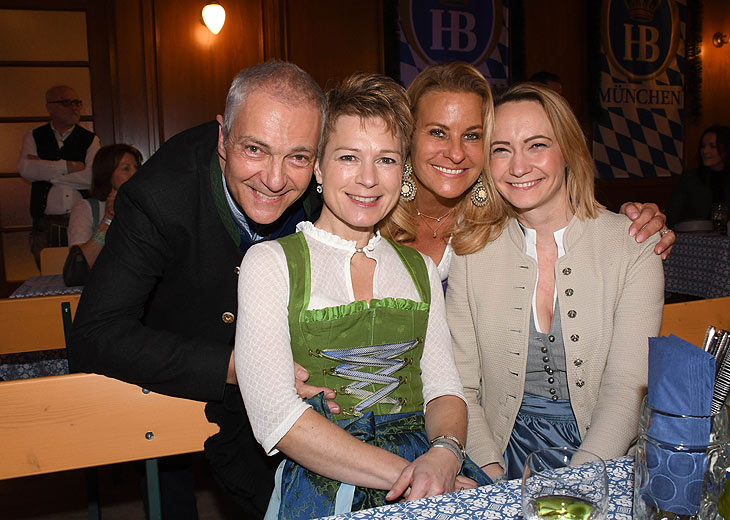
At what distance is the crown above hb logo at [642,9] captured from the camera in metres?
7.92

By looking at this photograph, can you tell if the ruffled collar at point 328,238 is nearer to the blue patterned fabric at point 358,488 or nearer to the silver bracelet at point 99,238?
the blue patterned fabric at point 358,488

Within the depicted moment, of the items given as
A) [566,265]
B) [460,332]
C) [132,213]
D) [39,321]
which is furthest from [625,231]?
[39,321]

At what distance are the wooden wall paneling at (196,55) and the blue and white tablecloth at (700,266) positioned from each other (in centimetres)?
433

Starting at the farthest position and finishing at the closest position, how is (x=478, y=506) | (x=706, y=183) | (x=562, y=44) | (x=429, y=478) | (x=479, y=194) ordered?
(x=562, y=44) < (x=706, y=183) < (x=479, y=194) < (x=429, y=478) < (x=478, y=506)

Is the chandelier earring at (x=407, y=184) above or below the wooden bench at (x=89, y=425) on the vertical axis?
above

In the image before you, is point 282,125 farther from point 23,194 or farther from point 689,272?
point 23,194

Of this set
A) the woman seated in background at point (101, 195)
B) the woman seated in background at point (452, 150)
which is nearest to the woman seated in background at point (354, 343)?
the woman seated in background at point (452, 150)

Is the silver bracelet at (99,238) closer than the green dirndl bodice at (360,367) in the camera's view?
No

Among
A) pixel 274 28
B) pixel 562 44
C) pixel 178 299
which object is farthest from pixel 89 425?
pixel 562 44

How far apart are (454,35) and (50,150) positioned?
434 centimetres

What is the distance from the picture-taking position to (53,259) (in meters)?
4.13

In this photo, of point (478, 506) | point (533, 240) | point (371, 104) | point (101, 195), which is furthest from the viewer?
point (101, 195)

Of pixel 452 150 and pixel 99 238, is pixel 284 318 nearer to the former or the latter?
pixel 452 150

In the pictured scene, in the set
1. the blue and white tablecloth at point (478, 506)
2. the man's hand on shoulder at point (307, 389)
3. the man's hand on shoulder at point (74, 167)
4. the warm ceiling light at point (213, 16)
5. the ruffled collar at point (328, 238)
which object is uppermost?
the warm ceiling light at point (213, 16)
